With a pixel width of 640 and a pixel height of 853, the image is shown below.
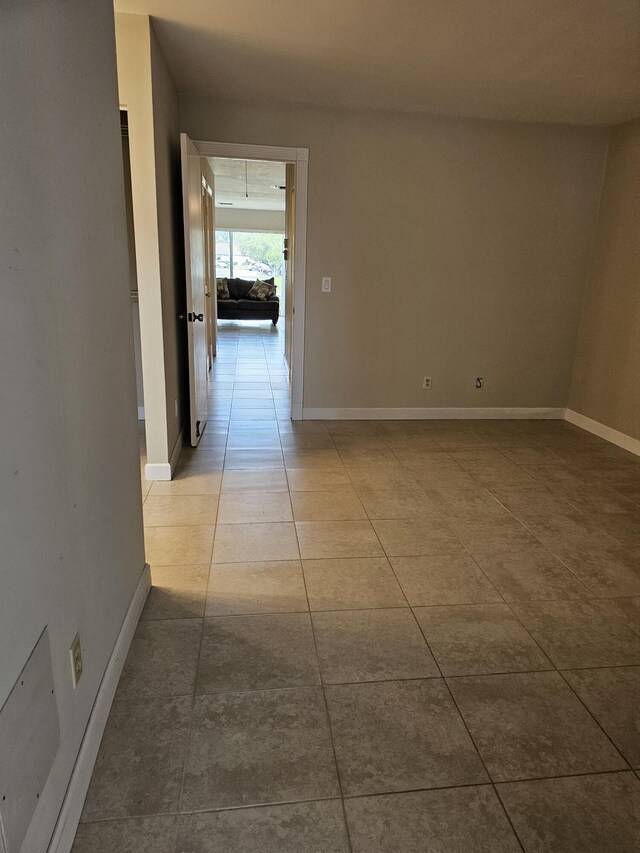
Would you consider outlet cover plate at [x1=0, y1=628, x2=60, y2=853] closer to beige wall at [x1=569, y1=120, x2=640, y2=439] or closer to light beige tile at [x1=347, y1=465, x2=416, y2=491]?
light beige tile at [x1=347, y1=465, x2=416, y2=491]

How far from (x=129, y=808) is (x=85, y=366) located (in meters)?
1.10

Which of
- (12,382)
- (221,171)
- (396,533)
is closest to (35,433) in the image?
(12,382)

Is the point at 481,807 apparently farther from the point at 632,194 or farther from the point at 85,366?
the point at 632,194

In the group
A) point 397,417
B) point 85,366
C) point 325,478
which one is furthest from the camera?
point 397,417

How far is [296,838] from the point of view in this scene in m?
1.25

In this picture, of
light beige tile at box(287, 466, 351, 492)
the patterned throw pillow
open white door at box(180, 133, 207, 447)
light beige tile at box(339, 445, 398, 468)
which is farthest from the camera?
the patterned throw pillow

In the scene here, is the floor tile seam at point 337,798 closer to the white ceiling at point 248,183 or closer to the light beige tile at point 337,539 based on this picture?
the light beige tile at point 337,539

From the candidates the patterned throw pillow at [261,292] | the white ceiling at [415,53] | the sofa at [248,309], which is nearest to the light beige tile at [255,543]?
the white ceiling at [415,53]

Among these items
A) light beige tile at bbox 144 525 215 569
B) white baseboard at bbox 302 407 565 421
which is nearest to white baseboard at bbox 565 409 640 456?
white baseboard at bbox 302 407 565 421

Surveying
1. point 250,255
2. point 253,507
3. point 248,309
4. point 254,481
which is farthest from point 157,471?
point 250,255

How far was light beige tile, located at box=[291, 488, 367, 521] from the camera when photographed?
9.50 feet

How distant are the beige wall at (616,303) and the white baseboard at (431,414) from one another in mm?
Answer: 401

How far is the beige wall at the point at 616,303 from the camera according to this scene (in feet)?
13.3

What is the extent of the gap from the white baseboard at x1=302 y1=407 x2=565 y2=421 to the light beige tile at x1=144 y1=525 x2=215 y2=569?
2127 mm
